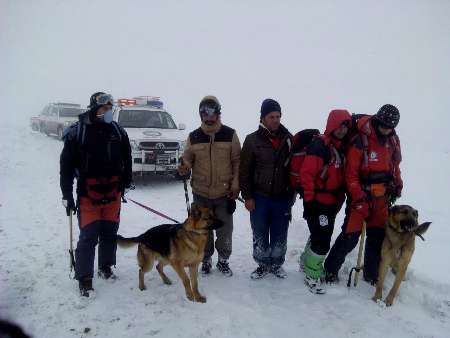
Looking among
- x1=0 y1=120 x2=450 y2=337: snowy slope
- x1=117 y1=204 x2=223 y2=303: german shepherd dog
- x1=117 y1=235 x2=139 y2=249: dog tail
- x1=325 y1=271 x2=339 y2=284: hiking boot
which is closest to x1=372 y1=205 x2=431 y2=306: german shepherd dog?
x1=0 y1=120 x2=450 y2=337: snowy slope

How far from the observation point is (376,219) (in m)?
4.06

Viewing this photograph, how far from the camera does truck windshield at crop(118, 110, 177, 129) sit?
32.1ft

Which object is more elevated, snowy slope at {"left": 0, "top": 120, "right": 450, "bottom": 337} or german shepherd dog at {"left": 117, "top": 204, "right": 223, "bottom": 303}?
german shepherd dog at {"left": 117, "top": 204, "right": 223, "bottom": 303}

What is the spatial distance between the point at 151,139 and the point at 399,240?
6702mm

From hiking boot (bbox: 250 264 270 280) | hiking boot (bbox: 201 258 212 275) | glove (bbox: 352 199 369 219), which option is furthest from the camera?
hiking boot (bbox: 201 258 212 275)

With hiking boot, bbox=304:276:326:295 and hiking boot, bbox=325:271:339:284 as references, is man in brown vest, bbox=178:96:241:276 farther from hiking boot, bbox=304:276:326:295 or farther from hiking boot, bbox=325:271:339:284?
hiking boot, bbox=325:271:339:284

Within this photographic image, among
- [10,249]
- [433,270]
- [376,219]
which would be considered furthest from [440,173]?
[10,249]

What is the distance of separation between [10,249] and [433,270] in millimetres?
5982

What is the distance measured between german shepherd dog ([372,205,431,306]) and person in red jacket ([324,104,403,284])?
0.25 meters

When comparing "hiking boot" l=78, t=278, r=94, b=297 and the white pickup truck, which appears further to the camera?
the white pickup truck

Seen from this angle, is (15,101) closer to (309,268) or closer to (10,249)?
(10,249)

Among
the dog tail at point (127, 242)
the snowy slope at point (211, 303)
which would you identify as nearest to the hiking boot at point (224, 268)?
the snowy slope at point (211, 303)

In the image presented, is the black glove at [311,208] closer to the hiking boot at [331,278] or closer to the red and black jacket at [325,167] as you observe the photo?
the red and black jacket at [325,167]

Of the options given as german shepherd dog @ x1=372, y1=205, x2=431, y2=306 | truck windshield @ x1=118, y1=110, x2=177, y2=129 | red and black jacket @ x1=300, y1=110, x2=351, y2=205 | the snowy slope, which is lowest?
the snowy slope
